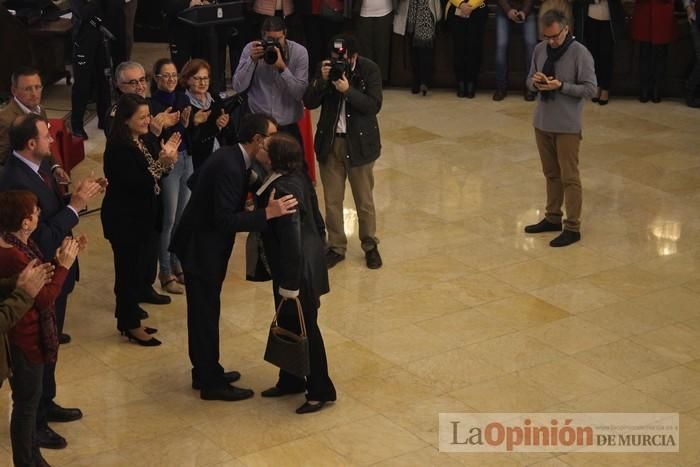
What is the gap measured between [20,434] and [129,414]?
1019mm

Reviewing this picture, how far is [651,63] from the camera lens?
13.6m

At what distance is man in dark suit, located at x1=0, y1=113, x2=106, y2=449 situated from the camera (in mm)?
6520

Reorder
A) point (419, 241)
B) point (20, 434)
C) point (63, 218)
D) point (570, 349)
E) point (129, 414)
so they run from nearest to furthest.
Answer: point (20, 434) → point (63, 218) → point (129, 414) → point (570, 349) → point (419, 241)

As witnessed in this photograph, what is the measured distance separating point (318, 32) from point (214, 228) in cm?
706

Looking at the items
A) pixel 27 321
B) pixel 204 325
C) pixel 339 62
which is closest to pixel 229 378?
pixel 204 325

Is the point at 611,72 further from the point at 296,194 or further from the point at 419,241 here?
the point at 296,194

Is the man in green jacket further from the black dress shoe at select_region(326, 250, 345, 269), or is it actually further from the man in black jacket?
the black dress shoe at select_region(326, 250, 345, 269)

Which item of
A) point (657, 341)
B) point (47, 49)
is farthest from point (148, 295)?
point (47, 49)

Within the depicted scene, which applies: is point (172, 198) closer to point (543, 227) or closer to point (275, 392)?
point (275, 392)

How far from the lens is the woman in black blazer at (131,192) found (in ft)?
24.9

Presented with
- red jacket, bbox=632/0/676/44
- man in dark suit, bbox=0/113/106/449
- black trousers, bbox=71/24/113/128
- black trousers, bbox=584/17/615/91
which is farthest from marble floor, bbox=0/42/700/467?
red jacket, bbox=632/0/676/44

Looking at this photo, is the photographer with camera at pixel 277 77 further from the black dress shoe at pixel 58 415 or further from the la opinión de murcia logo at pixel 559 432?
the la opinión de murcia logo at pixel 559 432

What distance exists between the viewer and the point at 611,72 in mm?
13484

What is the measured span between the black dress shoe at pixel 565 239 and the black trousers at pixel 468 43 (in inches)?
175
